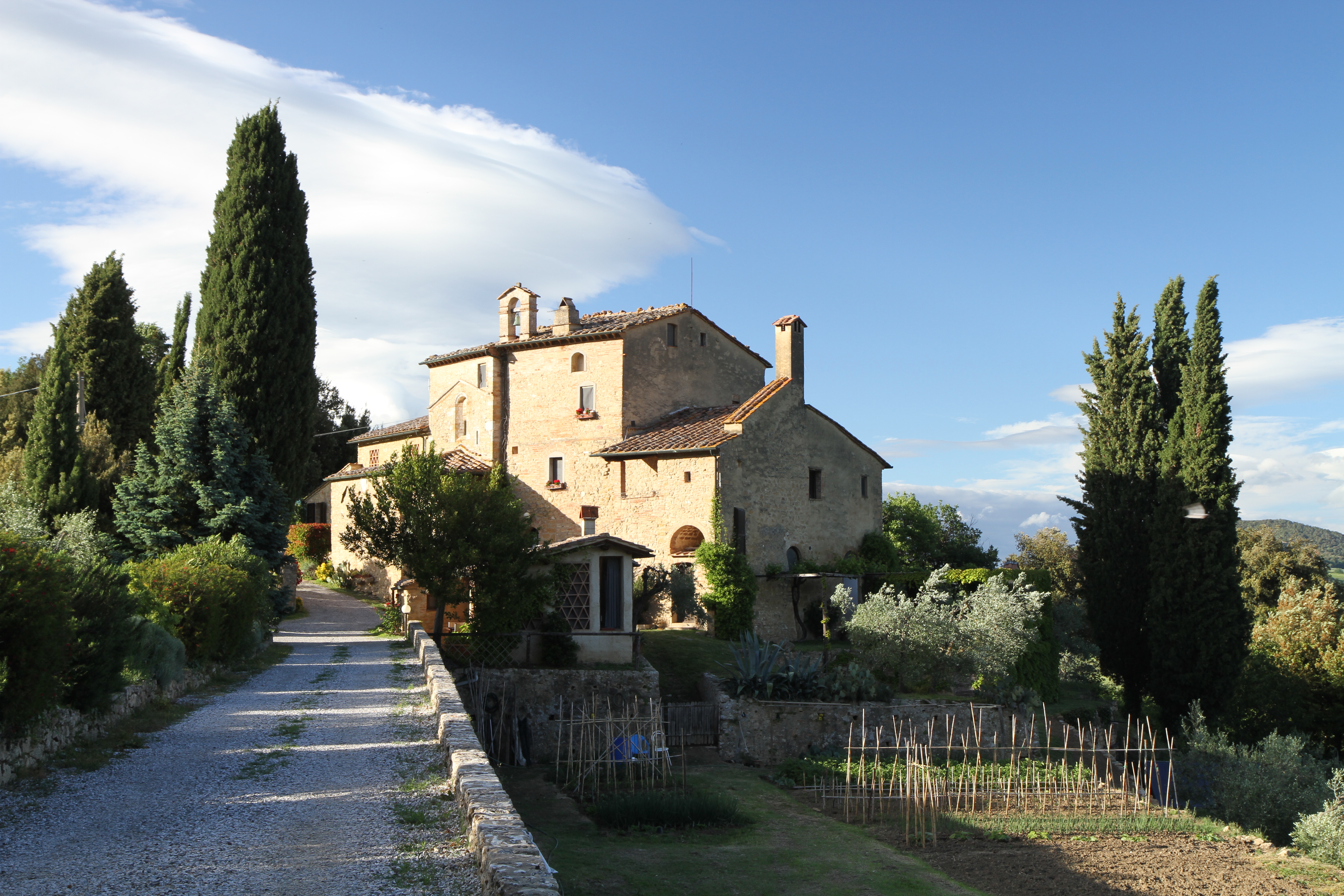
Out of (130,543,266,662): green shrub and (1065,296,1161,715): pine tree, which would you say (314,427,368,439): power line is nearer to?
(130,543,266,662): green shrub

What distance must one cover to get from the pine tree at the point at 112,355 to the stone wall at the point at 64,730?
23757 millimetres

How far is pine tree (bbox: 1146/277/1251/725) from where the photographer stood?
2856 centimetres

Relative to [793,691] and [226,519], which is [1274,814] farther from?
[226,519]

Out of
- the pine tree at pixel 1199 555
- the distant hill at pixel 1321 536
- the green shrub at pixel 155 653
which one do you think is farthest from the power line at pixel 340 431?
the distant hill at pixel 1321 536

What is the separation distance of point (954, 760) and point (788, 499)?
36.6 feet

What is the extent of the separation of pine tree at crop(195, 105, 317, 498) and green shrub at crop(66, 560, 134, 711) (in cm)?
1495

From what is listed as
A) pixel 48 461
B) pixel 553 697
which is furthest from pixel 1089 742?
pixel 48 461

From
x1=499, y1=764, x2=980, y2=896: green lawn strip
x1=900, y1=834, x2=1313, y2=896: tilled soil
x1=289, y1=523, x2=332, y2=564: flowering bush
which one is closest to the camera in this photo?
x1=499, y1=764, x2=980, y2=896: green lawn strip

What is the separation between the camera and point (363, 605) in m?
33.0

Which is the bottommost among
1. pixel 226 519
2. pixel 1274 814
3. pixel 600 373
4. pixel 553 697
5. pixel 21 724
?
pixel 1274 814

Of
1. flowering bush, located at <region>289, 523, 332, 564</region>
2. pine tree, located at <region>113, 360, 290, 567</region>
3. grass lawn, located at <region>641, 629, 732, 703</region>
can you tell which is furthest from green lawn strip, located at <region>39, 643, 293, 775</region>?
flowering bush, located at <region>289, 523, 332, 564</region>

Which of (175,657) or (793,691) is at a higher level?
(175,657)

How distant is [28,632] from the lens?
938cm

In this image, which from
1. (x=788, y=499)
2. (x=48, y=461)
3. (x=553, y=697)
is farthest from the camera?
(x=788, y=499)
